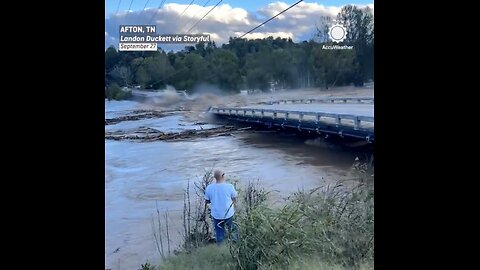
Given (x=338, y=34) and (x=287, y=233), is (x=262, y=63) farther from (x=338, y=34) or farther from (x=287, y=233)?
(x=287, y=233)

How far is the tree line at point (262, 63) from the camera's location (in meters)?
2.23

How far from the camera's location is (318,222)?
87.5 inches

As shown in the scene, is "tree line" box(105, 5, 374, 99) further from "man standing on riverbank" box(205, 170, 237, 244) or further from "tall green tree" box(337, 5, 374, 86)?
"man standing on riverbank" box(205, 170, 237, 244)

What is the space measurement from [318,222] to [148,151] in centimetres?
67

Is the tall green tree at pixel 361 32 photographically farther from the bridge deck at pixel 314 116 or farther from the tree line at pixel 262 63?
the bridge deck at pixel 314 116

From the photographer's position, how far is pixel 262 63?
2.35 metres

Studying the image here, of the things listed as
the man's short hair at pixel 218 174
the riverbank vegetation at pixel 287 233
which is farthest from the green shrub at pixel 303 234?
the man's short hair at pixel 218 174

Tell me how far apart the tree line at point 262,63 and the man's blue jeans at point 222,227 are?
49cm

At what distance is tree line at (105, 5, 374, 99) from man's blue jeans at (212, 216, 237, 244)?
19.3 inches

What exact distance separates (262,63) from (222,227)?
644 millimetres

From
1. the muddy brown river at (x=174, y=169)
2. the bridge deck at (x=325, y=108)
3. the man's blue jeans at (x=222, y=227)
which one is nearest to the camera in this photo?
the muddy brown river at (x=174, y=169)
